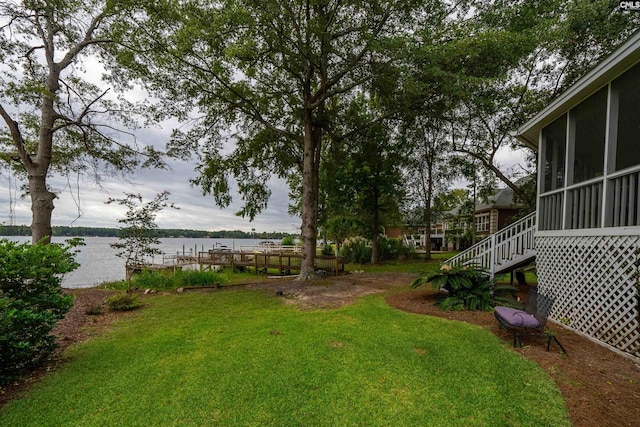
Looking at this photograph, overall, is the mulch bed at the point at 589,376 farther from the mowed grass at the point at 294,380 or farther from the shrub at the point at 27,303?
the shrub at the point at 27,303

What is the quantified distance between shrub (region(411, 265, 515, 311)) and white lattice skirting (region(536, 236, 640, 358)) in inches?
50.4

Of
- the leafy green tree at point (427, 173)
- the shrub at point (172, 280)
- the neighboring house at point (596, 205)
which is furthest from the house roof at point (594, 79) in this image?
the shrub at point (172, 280)

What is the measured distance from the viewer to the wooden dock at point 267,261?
44.7ft

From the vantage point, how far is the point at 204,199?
12.3 m

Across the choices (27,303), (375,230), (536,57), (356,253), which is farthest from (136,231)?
(536,57)

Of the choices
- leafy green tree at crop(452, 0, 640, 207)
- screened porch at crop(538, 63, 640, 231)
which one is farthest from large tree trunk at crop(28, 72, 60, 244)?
screened porch at crop(538, 63, 640, 231)

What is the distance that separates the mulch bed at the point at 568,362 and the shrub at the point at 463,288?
0.37 m

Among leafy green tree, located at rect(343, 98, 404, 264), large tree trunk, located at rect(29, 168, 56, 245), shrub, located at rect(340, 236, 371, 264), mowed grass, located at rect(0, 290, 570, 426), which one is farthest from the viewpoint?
shrub, located at rect(340, 236, 371, 264)

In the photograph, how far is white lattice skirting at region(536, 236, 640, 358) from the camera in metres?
4.15

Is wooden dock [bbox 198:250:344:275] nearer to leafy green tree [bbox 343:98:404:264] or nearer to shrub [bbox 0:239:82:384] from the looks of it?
leafy green tree [bbox 343:98:404:264]

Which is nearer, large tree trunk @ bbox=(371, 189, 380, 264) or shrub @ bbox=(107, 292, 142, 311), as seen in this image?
shrub @ bbox=(107, 292, 142, 311)

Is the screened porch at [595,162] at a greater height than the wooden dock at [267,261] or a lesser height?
greater

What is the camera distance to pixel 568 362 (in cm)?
387

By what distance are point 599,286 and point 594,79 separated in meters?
3.49
